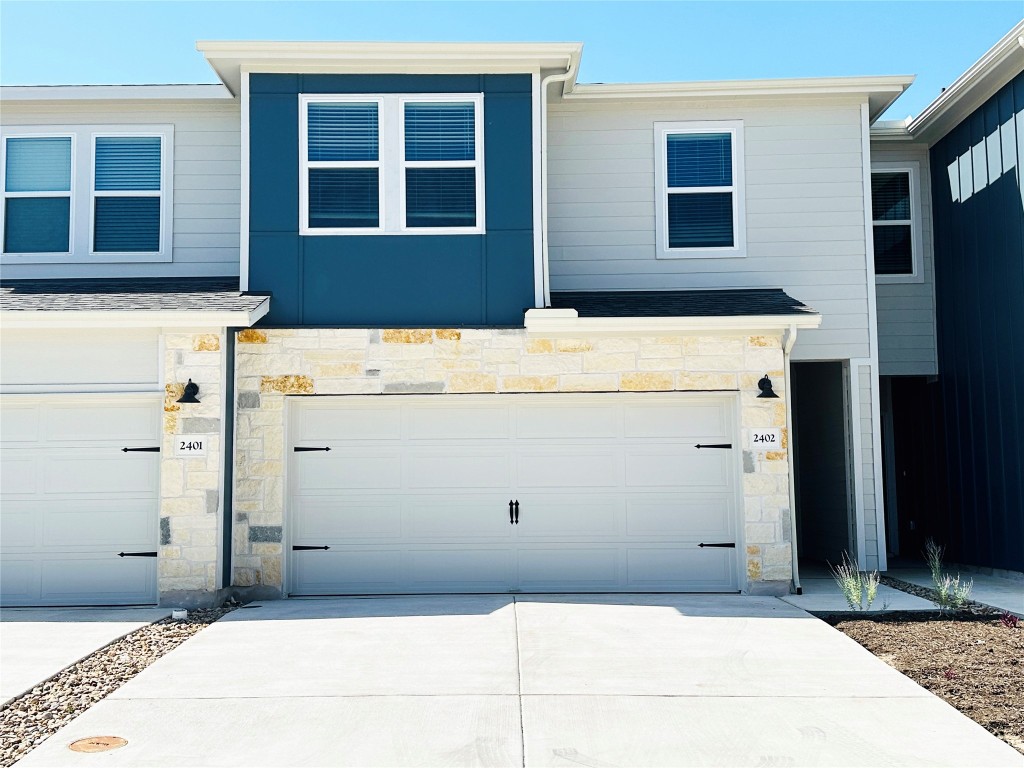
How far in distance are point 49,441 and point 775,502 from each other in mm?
7205

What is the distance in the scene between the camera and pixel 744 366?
34.6 ft

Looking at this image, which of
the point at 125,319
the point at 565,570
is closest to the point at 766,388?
the point at 565,570

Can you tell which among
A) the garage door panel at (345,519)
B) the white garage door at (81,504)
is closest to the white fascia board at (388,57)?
the white garage door at (81,504)

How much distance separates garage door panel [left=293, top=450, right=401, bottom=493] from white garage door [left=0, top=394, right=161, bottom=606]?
147cm

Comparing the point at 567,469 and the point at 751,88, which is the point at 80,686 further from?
the point at 751,88

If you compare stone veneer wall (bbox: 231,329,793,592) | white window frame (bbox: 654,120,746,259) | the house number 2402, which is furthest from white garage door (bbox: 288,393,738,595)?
white window frame (bbox: 654,120,746,259)

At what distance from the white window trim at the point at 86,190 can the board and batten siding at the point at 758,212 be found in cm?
439


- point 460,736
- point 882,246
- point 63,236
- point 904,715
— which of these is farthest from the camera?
point 882,246

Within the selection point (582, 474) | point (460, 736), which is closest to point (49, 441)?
point (582, 474)

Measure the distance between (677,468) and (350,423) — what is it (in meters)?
3.41

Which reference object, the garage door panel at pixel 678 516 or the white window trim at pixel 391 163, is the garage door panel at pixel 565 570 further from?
the white window trim at pixel 391 163

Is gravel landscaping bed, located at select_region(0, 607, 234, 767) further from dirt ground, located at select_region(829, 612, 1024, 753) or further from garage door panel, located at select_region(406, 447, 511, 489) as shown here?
dirt ground, located at select_region(829, 612, 1024, 753)

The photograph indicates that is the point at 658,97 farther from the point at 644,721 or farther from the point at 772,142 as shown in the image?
the point at 644,721

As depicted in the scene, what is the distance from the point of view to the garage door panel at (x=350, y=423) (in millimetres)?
10617
